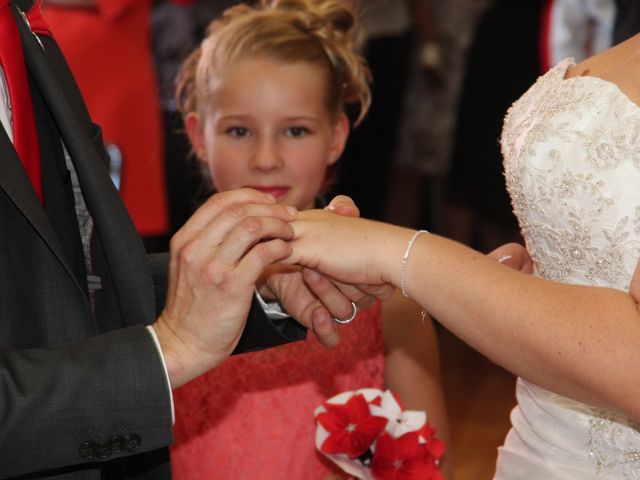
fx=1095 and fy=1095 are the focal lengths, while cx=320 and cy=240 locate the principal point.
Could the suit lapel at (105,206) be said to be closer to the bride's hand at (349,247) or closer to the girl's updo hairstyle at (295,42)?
the bride's hand at (349,247)

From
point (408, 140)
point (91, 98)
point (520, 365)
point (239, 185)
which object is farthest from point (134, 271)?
point (408, 140)

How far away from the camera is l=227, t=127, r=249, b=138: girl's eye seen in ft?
7.90

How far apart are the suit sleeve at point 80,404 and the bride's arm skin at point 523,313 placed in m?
0.37

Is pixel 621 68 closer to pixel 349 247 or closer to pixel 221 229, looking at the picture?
pixel 349 247

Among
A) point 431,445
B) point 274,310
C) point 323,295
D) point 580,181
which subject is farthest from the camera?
point 431,445

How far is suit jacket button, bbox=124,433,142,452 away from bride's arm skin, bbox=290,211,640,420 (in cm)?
41

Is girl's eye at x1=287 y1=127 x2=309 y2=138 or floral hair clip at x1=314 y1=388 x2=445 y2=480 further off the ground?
girl's eye at x1=287 y1=127 x2=309 y2=138

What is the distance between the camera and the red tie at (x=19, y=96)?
1.58 meters

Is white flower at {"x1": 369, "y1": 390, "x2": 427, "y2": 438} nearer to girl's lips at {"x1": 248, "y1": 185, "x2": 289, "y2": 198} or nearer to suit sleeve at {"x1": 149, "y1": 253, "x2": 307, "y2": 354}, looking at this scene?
suit sleeve at {"x1": 149, "y1": 253, "x2": 307, "y2": 354}

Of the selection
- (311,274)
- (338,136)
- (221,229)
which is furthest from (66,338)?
(338,136)

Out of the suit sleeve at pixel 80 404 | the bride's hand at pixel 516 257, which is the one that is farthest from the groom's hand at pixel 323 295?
the suit sleeve at pixel 80 404

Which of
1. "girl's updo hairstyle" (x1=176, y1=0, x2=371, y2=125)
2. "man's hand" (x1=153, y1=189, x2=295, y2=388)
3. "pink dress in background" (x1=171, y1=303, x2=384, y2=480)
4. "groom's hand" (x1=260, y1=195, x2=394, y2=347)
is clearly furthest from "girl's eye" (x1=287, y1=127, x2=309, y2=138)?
"man's hand" (x1=153, y1=189, x2=295, y2=388)

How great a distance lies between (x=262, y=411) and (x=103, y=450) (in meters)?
0.72

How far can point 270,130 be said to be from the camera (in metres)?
2.37
